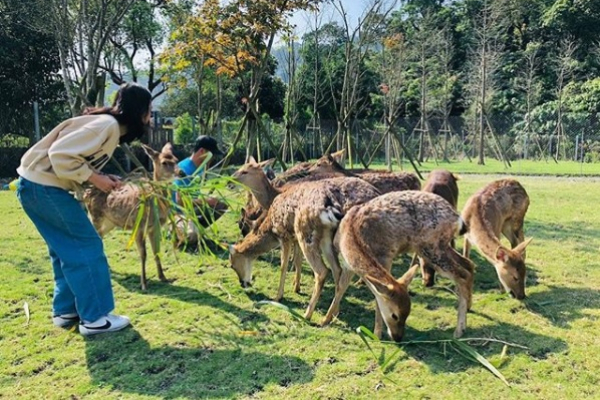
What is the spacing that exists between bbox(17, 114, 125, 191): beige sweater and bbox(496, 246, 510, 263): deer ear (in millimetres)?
3779

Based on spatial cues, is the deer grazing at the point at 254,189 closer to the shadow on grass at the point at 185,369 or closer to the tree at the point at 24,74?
the shadow on grass at the point at 185,369

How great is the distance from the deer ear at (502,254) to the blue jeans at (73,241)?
12.3 ft

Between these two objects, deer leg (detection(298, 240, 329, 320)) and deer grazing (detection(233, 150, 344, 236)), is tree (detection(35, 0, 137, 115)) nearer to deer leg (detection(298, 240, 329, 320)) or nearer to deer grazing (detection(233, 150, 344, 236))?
deer grazing (detection(233, 150, 344, 236))

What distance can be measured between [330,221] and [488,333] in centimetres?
169

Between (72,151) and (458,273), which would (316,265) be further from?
(72,151)

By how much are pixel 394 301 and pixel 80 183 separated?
2630mm

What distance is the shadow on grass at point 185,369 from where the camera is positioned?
11.7 feet

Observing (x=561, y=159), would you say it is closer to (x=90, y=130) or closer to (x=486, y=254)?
(x=486, y=254)

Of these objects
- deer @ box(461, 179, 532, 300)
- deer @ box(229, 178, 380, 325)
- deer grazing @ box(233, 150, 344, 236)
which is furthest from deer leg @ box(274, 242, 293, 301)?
deer @ box(461, 179, 532, 300)

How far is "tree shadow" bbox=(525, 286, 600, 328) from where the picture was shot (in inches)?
189

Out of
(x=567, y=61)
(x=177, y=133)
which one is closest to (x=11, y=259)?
(x=177, y=133)

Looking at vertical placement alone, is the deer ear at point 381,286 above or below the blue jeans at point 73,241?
below

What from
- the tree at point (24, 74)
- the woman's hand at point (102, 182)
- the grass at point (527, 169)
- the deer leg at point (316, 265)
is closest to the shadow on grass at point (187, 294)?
the deer leg at point (316, 265)

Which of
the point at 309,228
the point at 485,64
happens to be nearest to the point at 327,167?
the point at 309,228
